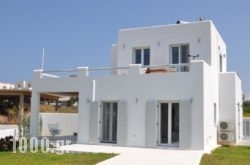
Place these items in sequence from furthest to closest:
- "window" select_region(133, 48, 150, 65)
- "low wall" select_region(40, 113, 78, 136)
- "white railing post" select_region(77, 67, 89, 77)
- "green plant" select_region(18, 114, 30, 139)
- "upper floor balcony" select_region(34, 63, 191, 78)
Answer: "low wall" select_region(40, 113, 78, 136) < "window" select_region(133, 48, 150, 65) < "green plant" select_region(18, 114, 30, 139) < "white railing post" select_region(77, 67, 89, 77) < "upper floor balcony" select_region(34, 63, 191, 78)

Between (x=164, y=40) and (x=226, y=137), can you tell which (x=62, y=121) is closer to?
(x=164, y=40)

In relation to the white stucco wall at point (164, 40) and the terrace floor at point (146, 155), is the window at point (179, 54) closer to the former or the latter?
the white stucco wall at point (164, 40)

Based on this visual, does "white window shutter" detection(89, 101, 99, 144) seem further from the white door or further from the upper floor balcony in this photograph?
the white door

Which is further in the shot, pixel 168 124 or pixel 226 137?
pixel 226 137

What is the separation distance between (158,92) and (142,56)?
5547 mm

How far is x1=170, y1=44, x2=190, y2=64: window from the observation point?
893 inches

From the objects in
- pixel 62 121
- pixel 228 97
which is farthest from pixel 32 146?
pixel 228 97

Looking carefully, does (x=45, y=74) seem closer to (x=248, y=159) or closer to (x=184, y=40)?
(x=184, y=40)

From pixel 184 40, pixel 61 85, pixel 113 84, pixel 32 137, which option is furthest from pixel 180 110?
pixel 32 137

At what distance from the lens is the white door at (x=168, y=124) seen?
62.1 feet

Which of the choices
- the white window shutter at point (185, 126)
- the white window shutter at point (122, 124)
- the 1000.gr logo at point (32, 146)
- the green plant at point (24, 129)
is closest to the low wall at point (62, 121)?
the green plant at point (24, 129)

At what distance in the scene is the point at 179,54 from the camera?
2314 cm

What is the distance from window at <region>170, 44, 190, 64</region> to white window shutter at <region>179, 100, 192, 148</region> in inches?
198

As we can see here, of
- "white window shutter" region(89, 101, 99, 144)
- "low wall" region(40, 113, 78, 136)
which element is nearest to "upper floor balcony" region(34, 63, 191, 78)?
"white window shutter" region(89, 101, 99, 144)
